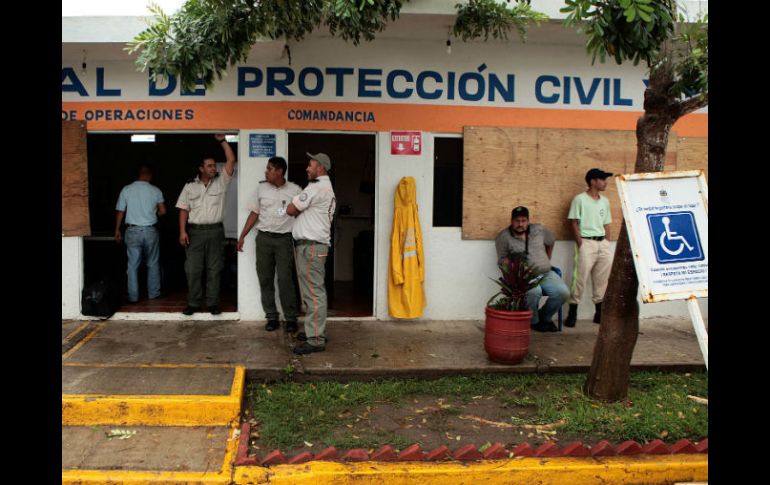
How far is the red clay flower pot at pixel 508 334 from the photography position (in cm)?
562

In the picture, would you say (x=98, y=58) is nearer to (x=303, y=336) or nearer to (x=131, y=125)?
(x=131, y=125)

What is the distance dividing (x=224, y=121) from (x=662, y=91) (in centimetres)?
472

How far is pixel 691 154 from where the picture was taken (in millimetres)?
7652

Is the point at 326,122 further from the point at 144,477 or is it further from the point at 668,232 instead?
the point at 144,477

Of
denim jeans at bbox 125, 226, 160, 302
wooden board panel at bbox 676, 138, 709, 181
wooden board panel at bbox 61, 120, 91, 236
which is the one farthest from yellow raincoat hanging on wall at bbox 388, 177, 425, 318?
wooden board panel at bbox 61, 120, 91, 236

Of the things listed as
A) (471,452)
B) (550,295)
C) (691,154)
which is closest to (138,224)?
(550,295)

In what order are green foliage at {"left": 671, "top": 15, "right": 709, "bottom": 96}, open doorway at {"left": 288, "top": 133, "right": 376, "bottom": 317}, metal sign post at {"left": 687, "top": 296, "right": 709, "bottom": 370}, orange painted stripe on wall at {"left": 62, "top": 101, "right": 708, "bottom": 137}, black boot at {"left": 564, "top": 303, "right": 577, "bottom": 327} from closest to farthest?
metal sign post at {"left": 687, "top": 296, "right": 709, "bottom": 370} → green foliage at {"left": 671, "top": 15, "right": 709, "bottom": 96} → orange painted stripe on wall at {"left": 62, "top": 101, "right": 708, "bottom": 137} → black boot at {"left": 564, "top": 303, "right": 577, "bottom": 327} → open doorway at {"left": 288, "top": 133, "right": 376, "bottom": 317}

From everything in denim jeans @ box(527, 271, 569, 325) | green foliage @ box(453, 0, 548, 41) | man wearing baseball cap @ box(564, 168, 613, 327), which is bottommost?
denim jeans @ box(527, 271, 569, 325)

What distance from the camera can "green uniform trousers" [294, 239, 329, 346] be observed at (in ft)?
19.6

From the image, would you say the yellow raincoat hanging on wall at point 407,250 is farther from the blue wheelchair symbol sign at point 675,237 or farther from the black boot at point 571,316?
the blue wheelchair symbol sign at point 675,237

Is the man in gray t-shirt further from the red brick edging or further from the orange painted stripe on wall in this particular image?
the red brick edging

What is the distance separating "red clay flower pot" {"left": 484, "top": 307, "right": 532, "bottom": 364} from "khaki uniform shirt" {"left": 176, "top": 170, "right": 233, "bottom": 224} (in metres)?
3.53

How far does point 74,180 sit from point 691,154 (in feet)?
25.2

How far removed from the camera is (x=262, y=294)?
6.85 metres
